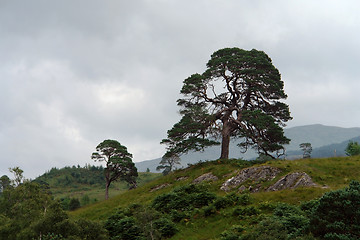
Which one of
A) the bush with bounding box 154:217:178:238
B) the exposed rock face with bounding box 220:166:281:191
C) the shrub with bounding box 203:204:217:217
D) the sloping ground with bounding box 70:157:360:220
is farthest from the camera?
the exposed rock face with bounding box 220:166:281:191

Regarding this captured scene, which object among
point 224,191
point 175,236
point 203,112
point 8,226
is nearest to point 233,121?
point 203,112

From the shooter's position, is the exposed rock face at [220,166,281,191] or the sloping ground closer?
the sloping ground

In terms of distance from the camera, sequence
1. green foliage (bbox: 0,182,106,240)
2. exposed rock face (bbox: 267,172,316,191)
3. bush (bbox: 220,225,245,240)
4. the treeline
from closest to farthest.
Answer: bush (bbox: 220,225,245,240)
green foliage (bbox: 0,182,106,240)
exposed rock face (bbox: 267,172,316,191)
the treeline

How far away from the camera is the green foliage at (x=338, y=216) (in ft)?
46.4

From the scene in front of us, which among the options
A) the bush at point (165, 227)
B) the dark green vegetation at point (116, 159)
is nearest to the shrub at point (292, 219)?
the bush at point (165, 227)

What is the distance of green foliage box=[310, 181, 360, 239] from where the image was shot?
557 inches

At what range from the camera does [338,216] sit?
14828mm

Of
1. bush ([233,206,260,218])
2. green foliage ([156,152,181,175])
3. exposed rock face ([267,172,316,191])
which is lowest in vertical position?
bush ([233,206,260,218])

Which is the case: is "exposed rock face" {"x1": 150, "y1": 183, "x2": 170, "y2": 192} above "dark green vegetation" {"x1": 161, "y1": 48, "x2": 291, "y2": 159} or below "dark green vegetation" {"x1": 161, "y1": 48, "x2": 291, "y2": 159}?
below

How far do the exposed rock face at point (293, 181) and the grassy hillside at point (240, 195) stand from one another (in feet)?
2.72

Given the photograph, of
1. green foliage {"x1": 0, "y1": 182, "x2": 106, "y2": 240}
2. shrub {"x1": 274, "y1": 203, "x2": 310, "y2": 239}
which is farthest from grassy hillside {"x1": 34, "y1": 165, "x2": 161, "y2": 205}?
shrub {"x1": 274, "y1": 203, "x2": 310, "y2": 239}

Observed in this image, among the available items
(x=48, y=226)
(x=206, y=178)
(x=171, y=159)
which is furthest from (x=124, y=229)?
(x=171, y=159)

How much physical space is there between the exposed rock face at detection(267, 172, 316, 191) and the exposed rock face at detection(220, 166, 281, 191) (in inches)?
70.1

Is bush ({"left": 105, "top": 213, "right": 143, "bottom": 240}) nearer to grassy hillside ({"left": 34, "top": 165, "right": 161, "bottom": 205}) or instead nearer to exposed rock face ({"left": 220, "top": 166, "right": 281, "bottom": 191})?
exposed rock face ({"left": 220, "top": 166, "right": 281, "bottom": 191})
